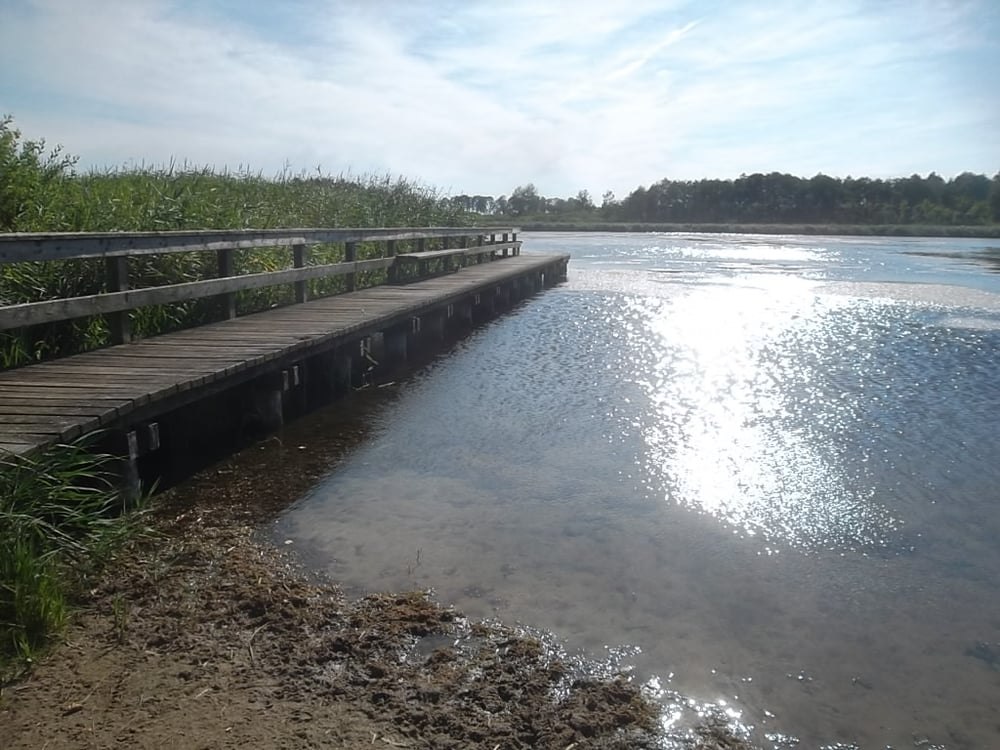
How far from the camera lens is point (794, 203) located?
89188 millimetres

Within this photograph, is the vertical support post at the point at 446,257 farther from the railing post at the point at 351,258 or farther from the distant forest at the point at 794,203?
the distant forest at the point at 794,203

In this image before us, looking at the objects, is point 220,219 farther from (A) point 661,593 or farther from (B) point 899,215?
(B) point 899,215

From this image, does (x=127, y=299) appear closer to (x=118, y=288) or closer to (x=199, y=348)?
(x=118, y=288)

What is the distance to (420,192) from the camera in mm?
18812

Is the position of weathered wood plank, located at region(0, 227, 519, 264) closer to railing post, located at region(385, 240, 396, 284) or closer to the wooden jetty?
the wooden jetty

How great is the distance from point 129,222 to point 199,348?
2633 millimetres

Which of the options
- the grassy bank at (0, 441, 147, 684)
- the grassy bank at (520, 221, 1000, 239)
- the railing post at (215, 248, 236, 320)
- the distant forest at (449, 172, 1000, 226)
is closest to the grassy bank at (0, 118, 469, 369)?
the railing post at (215, 248, 236, 320)

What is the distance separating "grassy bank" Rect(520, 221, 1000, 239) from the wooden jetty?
5890 centimetres

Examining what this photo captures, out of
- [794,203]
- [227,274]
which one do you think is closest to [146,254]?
[227,274]

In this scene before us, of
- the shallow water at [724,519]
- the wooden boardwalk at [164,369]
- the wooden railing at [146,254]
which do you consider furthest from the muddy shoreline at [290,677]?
the wooden railing at [146,254]

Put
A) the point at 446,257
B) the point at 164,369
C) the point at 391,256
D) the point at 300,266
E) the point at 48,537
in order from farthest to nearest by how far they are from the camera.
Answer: the point at 446,257 → the point at 391,256 → the point at 300,266 → the point at 164,369 → the point at 48,537

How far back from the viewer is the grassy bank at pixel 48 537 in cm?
308

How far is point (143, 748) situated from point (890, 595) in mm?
3309

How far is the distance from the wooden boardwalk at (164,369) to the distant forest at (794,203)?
71.9 meters
